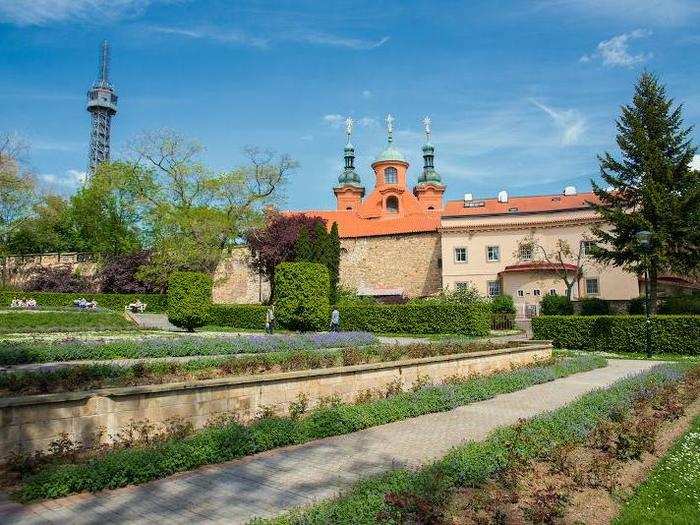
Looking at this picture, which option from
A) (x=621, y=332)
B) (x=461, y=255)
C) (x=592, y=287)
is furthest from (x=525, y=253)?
(x=621, y=332)

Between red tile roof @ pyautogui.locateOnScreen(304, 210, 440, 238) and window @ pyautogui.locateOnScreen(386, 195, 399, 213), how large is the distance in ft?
5.33

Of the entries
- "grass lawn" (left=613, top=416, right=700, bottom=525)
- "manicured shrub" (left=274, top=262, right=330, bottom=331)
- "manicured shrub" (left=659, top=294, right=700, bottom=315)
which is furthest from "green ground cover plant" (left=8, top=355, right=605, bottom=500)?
"manicured shrub" (left=659, top=294, right=700, bottom=315)

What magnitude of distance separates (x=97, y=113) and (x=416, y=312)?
3742 inches

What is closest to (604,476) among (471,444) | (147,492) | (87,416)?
(471,444)

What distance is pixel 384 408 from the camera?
29.2ft

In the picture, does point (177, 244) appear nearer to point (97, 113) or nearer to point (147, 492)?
point (147, 492)

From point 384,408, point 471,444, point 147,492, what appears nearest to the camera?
point 147,492

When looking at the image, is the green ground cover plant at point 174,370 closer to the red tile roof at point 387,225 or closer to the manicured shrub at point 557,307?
the manicured shrub at point 557,307

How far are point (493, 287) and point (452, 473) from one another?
38.3 m

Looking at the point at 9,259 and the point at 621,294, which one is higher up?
the point at 9,259

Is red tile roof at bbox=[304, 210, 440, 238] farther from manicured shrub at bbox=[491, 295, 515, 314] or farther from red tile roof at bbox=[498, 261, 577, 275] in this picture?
manicured shrub at bbox=[491, 295, 515, 314]

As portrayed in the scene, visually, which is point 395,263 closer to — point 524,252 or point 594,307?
point 524,252

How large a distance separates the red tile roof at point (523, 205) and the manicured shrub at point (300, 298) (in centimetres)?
2228

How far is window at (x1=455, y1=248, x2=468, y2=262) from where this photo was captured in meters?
43.6
